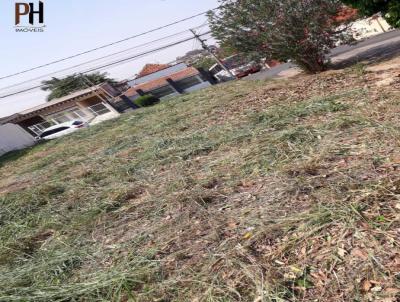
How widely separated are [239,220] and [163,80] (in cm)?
3425

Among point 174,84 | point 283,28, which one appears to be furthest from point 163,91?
point 283,28

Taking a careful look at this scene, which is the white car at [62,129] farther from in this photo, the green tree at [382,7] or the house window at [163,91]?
the green tree at [382,7]

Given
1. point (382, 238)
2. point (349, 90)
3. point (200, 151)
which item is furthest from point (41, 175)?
A: point (382, 238)

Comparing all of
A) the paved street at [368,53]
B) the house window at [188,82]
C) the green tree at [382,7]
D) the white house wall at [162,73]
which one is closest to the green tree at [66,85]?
the white house wall at [162,73]

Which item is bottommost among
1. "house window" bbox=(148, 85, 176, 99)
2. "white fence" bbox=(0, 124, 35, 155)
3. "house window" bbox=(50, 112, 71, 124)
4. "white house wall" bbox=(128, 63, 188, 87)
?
"white fence" bbox=(0, 124, 35, 155)

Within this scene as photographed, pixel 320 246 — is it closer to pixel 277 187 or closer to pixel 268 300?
pixel 268 300

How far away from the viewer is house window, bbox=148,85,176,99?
3612 cm

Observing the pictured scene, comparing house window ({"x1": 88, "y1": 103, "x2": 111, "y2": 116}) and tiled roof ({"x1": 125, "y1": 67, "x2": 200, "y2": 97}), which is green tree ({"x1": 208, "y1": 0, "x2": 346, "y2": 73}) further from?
tiled roof ({"x1": 125, "y1": 67, "x2": 200, "y2": 97})

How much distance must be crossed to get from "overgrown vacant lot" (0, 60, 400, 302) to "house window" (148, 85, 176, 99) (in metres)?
30.5

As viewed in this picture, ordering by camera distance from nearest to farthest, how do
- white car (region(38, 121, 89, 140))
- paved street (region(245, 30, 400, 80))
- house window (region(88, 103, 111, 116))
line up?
paved street (region(245, 30, 400, 80)) < white car (region(38, 121, 89, 140)) < house window (region(88, 103, 111, 116))

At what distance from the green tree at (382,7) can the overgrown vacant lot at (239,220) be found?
12.2ft

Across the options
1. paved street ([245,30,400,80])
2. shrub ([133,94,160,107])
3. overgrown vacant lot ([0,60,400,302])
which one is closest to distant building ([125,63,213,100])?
shrub ([133,94,160,107])

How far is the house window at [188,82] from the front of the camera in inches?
1401

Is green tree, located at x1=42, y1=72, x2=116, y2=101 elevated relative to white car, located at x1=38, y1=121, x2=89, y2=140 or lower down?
elevated
